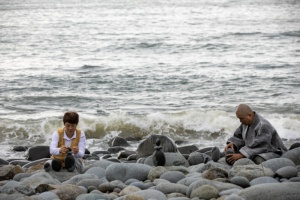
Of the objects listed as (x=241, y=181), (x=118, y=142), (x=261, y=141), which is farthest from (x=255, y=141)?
(x=118, y=142)

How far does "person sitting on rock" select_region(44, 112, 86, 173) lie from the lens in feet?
27.2

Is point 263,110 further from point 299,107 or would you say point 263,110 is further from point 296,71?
point 296,71

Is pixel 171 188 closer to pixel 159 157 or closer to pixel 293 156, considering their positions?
pixel 159 157

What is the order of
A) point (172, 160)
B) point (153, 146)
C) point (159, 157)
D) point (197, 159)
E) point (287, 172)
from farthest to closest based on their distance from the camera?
point (153, 146) → point (197, 159) → point (172, 160) → point (159, 157) → point (287, 172)

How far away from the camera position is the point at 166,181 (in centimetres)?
749

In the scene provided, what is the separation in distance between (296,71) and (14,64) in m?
11.5

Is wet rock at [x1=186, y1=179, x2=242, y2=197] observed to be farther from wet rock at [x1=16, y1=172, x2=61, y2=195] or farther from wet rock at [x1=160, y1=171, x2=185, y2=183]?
wet rock at [x1=16, y1=172, x2=61, y2=195]

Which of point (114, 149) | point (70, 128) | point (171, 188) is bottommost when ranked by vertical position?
point (114, 149)

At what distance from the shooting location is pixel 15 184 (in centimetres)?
748

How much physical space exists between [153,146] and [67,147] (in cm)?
181

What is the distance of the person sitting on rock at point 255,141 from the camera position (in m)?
8.70

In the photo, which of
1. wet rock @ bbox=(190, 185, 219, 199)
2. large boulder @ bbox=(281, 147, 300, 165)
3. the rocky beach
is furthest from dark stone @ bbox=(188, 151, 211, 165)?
wet rock @ bbox=(190, 185, 219, 199)

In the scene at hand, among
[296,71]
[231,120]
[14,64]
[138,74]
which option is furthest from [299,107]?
[14,64]

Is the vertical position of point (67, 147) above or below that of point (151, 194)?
above
